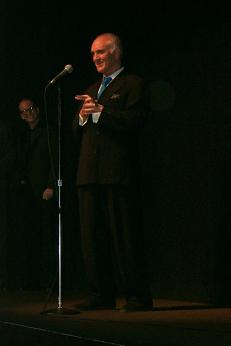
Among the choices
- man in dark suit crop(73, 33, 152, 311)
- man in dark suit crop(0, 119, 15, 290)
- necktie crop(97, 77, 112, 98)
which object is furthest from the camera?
man in dark suit crop(0, 119, 15, 290)

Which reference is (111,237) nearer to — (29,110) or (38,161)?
(38,161)

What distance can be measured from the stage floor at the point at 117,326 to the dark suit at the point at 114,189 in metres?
0.23

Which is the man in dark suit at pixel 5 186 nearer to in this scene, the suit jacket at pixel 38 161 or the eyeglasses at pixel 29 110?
the suit jacket at pixel 38 161

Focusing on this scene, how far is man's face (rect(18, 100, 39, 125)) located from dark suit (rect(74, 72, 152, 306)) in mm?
1449

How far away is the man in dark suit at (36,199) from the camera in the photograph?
224 inches

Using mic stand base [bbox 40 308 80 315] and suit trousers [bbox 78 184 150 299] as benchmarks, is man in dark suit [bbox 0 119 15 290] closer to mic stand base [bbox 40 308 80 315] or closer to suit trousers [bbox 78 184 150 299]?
suit trousers [bbox 78 184 150 299]

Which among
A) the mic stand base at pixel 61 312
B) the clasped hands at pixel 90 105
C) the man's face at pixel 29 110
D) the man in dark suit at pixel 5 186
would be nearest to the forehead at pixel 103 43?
the clasped hands at pixel 90 105

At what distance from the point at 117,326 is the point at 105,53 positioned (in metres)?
Answer: 1.44

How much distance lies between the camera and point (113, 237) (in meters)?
4.21

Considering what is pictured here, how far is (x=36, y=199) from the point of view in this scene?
5.87m

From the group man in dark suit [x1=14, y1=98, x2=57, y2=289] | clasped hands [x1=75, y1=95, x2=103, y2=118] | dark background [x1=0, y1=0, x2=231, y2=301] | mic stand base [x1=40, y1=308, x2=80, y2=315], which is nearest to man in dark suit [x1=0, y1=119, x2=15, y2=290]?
man in dark suit [x1=14, y1=98, x2=57, y2=289]

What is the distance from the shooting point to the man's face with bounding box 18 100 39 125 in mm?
5676

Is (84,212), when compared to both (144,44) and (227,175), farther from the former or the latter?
(144,44)

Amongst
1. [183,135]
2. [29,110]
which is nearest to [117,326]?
[183,135]
